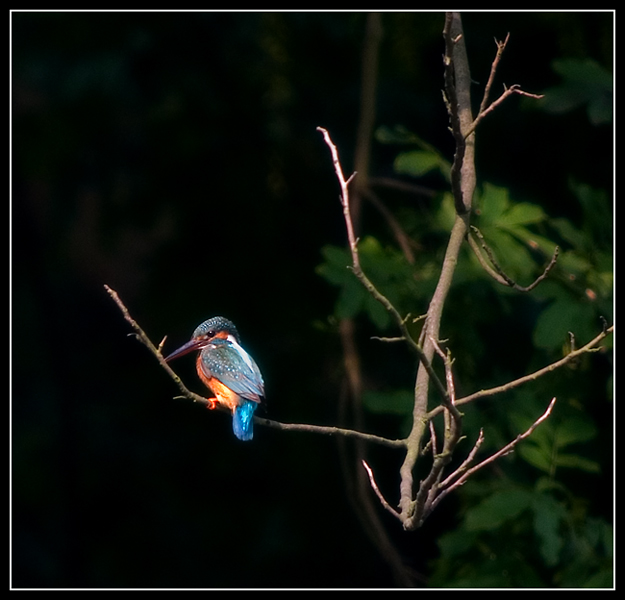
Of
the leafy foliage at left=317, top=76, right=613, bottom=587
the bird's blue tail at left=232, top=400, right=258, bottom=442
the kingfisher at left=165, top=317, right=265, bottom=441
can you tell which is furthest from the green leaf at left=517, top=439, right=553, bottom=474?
the bird's blue tail at left=232, top=400, right=258, bottom=442

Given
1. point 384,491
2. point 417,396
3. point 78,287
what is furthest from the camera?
point 78,287

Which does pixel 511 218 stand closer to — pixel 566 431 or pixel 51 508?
pixel 566 431

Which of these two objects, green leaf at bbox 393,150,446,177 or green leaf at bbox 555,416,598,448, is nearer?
green leaf at bbox 555,416,598,448

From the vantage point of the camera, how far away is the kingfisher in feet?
8.63

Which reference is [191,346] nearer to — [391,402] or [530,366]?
[391,402]

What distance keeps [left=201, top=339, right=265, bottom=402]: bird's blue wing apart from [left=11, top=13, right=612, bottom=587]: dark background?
4.47 feet

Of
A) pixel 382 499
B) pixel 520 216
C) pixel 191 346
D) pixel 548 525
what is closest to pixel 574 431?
pixel 548 525

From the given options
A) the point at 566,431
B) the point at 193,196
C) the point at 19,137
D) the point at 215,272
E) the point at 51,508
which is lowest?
the point at 51,508

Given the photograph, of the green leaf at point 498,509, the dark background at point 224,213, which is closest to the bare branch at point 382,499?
the green leaf at point 498,509

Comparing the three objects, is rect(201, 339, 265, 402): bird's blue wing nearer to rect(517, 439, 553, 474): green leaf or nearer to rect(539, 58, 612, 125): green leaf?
rect(517, 439, 553, 474): green leaf

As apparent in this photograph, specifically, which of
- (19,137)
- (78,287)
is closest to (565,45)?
(19,137)

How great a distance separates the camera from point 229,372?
2.79m

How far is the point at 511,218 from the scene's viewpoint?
10.6ft

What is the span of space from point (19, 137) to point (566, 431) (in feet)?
11.0
